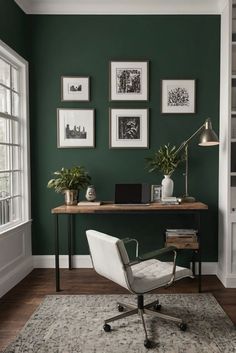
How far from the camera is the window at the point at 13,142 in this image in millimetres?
3398

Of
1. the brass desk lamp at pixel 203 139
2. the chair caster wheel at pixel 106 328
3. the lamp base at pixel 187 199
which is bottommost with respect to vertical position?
the chair caster wheel at pixel 106 328

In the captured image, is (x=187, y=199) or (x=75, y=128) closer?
(x=187, y=199)

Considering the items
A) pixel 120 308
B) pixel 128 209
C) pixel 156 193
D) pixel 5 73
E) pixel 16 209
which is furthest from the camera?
pixel 16 209

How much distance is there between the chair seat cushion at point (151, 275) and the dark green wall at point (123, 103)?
1.24 meters

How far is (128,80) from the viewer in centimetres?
374

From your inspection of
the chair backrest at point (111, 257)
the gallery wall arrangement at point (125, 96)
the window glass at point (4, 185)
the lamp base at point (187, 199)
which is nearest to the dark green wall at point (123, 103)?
the gallery wall arrangement at point (125, 96)

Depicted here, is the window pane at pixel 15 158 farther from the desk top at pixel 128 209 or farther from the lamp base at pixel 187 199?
the lamp base at pixel 187 199

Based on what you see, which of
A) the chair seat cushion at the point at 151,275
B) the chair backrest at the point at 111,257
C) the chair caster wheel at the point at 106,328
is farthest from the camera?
the chair caster wheel at the point at 106,328

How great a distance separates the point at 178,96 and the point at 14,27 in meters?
1.99

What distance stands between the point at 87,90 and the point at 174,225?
1.93 m

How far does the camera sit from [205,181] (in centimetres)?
375

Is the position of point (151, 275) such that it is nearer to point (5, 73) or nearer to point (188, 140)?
point (188, 140)

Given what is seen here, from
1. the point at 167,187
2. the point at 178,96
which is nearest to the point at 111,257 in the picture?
the point at 167,187

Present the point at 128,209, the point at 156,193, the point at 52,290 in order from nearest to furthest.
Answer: the point at 128,209 < the point at 52,290 < the point at 156,193
